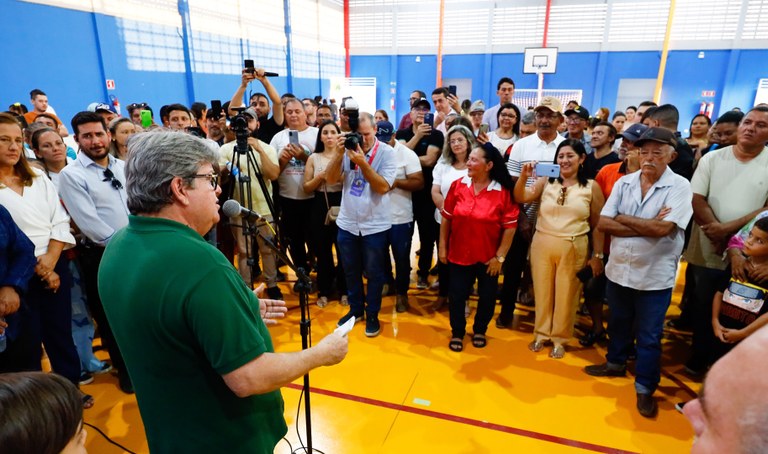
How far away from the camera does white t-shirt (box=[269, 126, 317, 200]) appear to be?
4.18 m

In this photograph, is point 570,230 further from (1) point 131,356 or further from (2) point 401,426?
(1) point 131,356

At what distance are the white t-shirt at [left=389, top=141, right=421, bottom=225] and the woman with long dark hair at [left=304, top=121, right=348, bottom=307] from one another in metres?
0.62

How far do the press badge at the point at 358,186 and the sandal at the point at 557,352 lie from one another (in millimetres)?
2089

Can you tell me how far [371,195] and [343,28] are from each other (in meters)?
14.5

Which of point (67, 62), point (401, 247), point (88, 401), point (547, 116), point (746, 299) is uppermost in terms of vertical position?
point (67, 62)

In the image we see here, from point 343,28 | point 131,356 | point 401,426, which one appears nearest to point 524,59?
point 343,28

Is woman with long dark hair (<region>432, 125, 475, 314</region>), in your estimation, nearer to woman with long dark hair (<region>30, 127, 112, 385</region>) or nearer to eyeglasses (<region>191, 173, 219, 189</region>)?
eyeglasses (<region>191, 173, 219, 189</region>)

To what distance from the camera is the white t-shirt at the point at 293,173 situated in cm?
418

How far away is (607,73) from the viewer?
44.1 feet

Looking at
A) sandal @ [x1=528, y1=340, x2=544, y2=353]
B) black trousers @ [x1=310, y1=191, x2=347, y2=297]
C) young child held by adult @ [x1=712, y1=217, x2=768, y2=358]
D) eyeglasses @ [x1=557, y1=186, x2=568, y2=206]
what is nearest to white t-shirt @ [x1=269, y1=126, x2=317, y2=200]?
black trousers @ [x1=310, y1=191, x2=347, y2=297]

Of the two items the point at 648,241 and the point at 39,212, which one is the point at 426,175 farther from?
the point at 39,212

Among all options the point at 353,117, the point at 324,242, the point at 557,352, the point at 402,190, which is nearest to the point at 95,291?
the point at 324,242

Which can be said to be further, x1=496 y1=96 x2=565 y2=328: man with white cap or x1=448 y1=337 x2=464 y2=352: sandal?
x1=496 y1=96 x2=565 y2=328: man with white cap

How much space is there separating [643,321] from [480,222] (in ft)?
4.15
